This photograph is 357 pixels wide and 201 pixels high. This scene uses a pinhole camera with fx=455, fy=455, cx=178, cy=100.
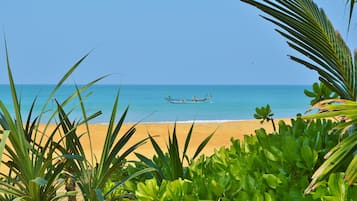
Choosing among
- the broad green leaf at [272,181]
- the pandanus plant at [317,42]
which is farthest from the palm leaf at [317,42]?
the broad green leaf at [272,181]

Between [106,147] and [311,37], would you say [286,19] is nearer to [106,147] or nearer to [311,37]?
[311,37]

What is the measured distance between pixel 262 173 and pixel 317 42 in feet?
1.70

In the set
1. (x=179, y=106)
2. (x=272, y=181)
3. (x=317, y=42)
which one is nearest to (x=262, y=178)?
(x=272, y=181)

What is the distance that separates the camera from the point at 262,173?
1396 mm

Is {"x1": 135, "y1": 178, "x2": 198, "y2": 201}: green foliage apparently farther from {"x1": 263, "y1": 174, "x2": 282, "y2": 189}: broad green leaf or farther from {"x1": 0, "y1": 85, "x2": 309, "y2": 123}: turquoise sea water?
{"x1": 0, "y1": 85, "x2": 309, "y2": 123}: turquoise sea water

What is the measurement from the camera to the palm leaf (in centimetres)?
153

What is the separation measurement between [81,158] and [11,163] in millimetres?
354

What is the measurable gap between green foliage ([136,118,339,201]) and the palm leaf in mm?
201

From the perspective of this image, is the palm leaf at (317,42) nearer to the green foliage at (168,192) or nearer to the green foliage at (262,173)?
the green foliage at (262,173)

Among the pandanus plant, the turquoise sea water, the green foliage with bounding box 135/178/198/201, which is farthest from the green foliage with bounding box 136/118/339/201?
the turquoise sea water

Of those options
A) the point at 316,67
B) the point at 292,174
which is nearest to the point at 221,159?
the point at 292,174

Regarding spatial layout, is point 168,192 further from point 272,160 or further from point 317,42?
point 317,42

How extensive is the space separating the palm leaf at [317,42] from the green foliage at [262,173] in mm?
201

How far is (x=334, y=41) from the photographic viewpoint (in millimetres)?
1627
